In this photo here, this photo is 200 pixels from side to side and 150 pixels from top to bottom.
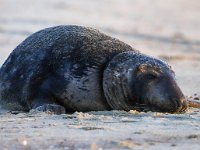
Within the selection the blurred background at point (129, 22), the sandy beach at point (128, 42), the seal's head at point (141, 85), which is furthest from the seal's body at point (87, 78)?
the blurred background at point (129, 22)

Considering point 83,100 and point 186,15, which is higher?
point 186,15

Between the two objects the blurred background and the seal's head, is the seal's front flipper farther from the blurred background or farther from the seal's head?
the blurred background

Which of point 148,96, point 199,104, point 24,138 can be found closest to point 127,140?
point 24,138

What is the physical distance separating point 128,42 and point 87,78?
413 inches

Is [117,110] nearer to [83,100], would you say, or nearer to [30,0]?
[83,100]

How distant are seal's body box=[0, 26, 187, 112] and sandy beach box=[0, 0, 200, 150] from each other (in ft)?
0.87

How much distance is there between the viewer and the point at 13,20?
19.5 meters

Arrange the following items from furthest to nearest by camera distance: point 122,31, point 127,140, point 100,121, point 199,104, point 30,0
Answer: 1. point 30,0
2. point 122,31
3. point 199,104
4. point 100,121
5. point 127,140

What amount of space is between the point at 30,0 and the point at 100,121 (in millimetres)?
18711

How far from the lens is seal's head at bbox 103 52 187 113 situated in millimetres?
6340

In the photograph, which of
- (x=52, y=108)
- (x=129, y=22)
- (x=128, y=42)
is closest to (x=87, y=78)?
(x=52, y=108)

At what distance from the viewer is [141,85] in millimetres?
6543

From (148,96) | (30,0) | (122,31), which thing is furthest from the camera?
(30,0)

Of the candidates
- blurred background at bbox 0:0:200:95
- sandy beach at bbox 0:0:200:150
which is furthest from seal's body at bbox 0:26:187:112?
blurred background at bbox 0:0:200:95
